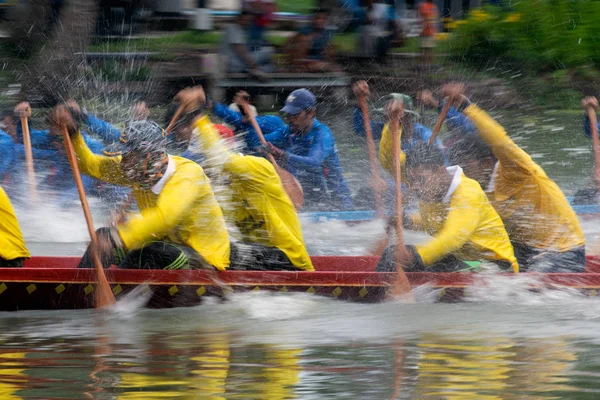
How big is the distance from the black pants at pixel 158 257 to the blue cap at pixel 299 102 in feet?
12.0

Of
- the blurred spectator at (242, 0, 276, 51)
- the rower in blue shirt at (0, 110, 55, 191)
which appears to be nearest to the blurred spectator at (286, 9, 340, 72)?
the blurred spectator at (242, 0, 276, 51)

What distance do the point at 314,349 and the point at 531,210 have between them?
2.49 metres

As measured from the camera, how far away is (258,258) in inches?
316

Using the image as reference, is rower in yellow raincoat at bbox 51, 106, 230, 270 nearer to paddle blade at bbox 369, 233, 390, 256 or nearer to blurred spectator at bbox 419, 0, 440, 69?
paddle blade at bbox 369, 233, 390, 256

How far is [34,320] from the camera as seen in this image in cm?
746

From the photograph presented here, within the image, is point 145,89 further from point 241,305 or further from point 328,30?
point 241,305

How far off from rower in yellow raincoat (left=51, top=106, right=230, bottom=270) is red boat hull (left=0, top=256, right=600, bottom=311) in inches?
4.2

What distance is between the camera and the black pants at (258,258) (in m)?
7.98

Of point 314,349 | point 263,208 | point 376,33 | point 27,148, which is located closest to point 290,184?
point 27,148

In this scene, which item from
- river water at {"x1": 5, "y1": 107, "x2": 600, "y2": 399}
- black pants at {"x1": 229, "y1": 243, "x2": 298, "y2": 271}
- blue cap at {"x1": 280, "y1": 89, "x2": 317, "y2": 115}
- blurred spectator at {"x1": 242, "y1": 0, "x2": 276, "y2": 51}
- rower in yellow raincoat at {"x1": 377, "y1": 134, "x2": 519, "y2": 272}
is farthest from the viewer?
blurred spectator at {"x1": 242, "y1": 0, "x2": 276, "y2": 51}

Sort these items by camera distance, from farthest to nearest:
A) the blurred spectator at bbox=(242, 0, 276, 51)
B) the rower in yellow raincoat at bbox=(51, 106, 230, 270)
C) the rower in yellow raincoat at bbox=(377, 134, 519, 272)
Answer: the blurred spectator at bbox=(242, 0, 276, 51) < the rower in yellow raincoat at bbox=(377, 134, 519, 272) < the rower in yellow raincoat at bbox=(51, 106, 230, 270)

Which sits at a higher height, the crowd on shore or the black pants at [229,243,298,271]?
the crowd on shore

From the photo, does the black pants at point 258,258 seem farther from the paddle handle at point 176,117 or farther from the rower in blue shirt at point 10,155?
the rower in blue shirt at point 10,155

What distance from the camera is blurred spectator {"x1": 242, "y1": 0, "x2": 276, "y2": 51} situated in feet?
43.1
